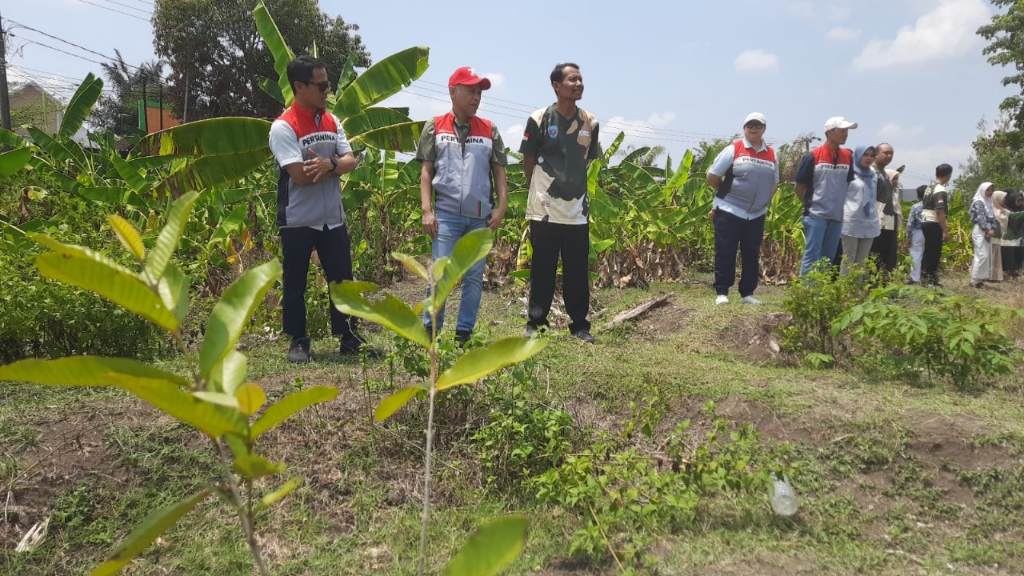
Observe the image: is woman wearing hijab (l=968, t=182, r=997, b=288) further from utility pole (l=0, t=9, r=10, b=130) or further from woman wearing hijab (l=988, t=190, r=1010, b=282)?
utility pole (l=0, t=9, r=10, b=130)

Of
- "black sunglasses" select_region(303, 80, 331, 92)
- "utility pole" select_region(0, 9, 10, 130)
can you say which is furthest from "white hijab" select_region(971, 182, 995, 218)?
"utility pole" select_region(0, 9, 10, 130)

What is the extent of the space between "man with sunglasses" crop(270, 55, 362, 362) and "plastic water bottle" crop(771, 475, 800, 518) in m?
2.35

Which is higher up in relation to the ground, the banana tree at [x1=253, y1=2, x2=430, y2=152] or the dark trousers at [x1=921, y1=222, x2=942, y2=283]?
the banana tree at [x1=253, y1=2, x2=430, y2=152]

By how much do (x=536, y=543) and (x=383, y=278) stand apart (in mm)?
5672

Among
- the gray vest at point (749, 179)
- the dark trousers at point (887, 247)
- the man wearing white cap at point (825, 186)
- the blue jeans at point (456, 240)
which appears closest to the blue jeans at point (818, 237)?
the man wearing white cap at point (825, 186)

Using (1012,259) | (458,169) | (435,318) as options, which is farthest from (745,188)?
(1012,259)

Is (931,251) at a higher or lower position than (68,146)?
lower

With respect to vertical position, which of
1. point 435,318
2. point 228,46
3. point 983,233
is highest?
point 228,46

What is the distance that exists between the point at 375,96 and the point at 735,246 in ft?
10.9

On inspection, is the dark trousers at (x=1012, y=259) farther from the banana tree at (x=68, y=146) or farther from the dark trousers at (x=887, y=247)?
the banana tree at (x=68, y=146)

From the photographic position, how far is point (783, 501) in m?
2.52

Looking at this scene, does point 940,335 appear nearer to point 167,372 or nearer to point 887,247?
point 167,372

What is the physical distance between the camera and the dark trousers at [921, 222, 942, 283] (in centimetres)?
892

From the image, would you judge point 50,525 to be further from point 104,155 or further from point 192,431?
point 104,155
